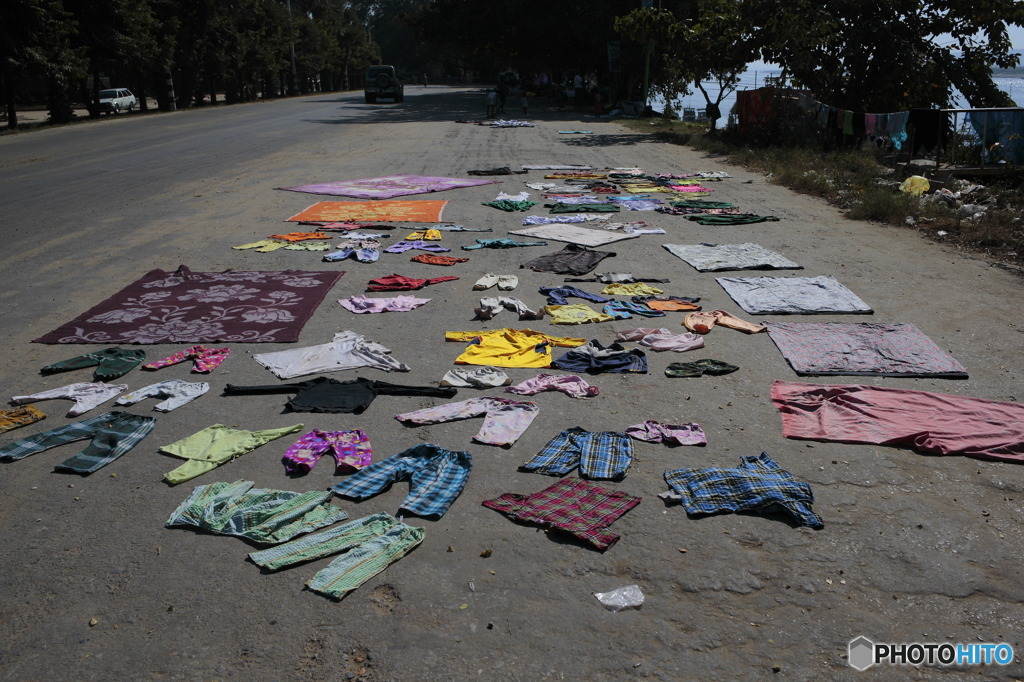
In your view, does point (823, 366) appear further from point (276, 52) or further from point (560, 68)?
point (276, 52)

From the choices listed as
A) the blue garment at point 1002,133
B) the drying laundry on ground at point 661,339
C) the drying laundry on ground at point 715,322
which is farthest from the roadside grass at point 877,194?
the drying laundry on ground at point 661,339

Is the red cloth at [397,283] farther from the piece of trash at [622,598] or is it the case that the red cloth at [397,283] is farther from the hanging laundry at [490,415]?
the piece of trash at [622,598]

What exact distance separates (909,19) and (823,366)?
57.3ft

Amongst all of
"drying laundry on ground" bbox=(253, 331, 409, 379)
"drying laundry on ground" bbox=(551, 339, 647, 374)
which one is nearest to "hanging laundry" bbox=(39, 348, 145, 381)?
"drying laundry on ground" bbox=(253, 331, 409, 379)

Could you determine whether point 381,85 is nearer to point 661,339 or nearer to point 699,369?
point 661,339

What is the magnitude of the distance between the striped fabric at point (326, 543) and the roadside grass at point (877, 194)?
27.8 ft

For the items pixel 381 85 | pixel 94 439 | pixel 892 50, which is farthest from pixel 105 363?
pixel 381 85

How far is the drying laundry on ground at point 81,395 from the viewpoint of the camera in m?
5.00

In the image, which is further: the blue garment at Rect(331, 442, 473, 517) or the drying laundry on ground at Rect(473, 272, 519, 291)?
the drying laundry on ground at Rect(473, 272, 519, 291)

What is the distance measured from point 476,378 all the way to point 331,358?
123 centimetres

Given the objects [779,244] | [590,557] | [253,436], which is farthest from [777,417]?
[779,244]

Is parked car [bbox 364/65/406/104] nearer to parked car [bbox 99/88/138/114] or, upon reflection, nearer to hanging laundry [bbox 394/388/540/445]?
parked car [bbox 99/88/138/114]

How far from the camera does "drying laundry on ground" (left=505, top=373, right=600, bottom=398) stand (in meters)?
5.24

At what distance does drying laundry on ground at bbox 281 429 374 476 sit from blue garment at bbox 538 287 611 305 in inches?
123
